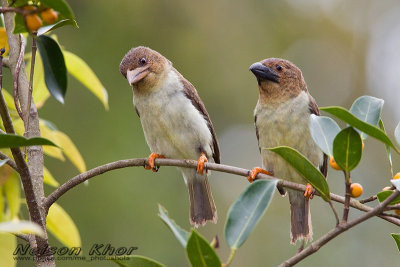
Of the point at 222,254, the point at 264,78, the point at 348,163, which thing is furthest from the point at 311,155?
the point at 222,254

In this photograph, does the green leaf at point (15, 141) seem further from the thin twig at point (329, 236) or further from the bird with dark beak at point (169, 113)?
the bird with dark beak at point (169, 113)

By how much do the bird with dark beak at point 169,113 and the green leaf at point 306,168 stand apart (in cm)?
176

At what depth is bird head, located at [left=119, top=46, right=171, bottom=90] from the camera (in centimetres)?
369

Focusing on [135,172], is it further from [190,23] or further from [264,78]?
[264,78]

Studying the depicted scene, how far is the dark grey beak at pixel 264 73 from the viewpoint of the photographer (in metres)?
3.80

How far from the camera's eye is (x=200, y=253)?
4.64 feet

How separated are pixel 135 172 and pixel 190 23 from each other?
2.69m

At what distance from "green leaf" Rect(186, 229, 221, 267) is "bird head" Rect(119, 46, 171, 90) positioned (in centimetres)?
229

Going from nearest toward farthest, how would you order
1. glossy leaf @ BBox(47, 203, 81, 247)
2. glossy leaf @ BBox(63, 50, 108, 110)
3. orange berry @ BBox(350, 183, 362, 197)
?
orange berry @ BBox(350, 183, 362, 197)
glossy leaf @ BBox(47, 203, 81, 247)
glossy leaf @ BBox(63, 50, 108, 110)

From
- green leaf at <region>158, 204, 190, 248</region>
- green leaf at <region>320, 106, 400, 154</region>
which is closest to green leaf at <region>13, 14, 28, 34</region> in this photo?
green leaf at <region>158, 204, 190, 248</region>

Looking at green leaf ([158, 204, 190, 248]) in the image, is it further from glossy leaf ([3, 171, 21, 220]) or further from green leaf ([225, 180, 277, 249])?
glossy leaf ([3, 171, 21, 220])

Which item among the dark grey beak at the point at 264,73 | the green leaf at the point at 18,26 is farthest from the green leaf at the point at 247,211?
the dark grey beak at the point at 264,73

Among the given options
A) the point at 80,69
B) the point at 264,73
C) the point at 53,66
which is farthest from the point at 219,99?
the point at 53,66

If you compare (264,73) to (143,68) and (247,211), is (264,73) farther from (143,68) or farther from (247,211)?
(247,211)
